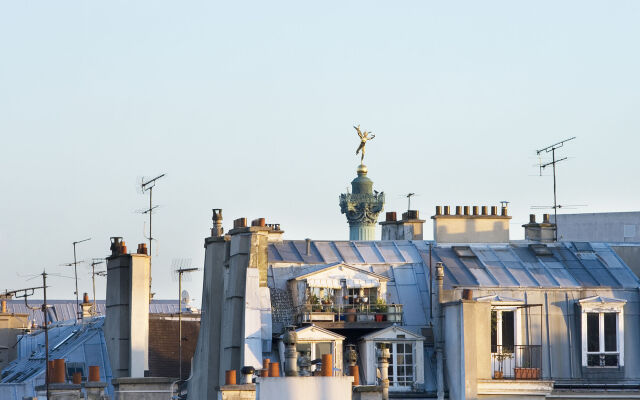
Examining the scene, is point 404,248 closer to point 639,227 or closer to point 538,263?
point 538,263

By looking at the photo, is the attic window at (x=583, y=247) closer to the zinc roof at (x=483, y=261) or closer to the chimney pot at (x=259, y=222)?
the zinc roof at (x=483, y=261)

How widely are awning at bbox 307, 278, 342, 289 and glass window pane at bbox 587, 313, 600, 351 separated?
7428 mm

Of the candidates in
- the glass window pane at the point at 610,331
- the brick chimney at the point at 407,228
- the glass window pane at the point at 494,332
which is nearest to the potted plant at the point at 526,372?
the glass window pane at the point at 494,332

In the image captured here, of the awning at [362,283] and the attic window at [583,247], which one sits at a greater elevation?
the attic window at [583,247]

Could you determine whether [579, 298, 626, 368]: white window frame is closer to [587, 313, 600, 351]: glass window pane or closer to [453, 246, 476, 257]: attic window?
[587, 313, 600, 351]: glass window pane

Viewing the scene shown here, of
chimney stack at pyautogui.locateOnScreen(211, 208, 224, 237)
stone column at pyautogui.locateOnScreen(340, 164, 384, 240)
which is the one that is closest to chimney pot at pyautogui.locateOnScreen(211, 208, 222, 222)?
chimney stack at pyautogui.locateOnScreen(211, 208, 224, 237)

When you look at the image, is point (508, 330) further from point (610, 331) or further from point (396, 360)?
point (396, 360)

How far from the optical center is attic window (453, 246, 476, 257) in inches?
2189

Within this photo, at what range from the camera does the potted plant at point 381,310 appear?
5253 centimetres

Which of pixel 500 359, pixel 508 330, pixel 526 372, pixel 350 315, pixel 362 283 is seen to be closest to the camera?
pixel 526 372

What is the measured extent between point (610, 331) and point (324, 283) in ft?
28.1

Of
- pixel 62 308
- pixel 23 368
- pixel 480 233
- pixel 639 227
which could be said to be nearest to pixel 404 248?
pixel 480 233

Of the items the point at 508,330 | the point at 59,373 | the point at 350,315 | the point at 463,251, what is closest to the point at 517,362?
the point at 508,330

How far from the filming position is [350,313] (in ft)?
172
